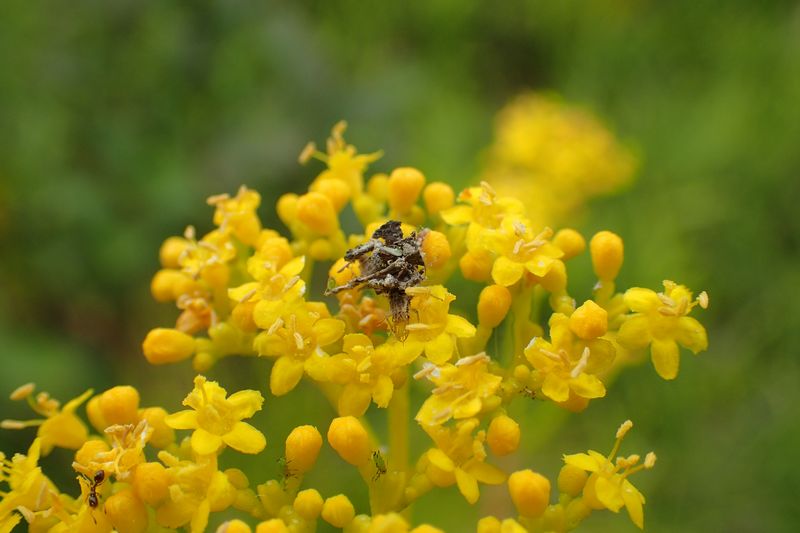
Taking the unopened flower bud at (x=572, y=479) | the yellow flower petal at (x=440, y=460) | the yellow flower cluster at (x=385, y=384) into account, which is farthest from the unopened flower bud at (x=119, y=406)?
the unopened flower bud at (x=572, y=479)

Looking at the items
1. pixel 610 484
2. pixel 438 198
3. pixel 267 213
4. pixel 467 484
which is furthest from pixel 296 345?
pixel 267 213

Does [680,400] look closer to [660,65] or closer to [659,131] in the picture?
[659,131]

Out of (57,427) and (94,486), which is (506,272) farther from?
(57,427)

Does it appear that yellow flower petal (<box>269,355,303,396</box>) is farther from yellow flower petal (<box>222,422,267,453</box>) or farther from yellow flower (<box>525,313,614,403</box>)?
yellow flower (<box>525,313,614,403</box>)

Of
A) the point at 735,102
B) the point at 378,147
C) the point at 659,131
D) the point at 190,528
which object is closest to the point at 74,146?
the point at 378,147

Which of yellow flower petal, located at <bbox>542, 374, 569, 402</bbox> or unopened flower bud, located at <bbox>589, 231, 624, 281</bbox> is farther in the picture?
unopened flower bud, located at <bbox>589, 231, 624, 281</bbox>

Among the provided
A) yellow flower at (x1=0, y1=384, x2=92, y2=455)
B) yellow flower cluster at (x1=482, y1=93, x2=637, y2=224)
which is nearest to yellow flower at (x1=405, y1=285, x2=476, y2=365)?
yellow flower at (x1=0, y1=384, x2=92, y2=455)
